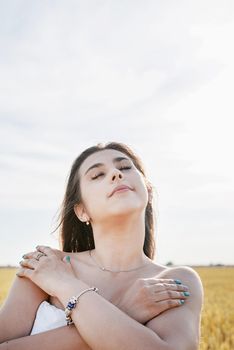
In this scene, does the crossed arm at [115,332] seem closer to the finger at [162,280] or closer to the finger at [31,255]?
the finger at [162,280]

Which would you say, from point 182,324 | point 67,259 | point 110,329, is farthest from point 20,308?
point 182,324

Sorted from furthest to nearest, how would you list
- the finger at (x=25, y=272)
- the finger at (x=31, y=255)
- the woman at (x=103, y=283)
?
1. the finger at (x=31, y=255)
2. the finger at (x=25, y=272)
3. the woman at (x=103, y=283)

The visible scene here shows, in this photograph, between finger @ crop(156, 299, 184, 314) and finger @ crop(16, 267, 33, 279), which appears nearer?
finger @ crop(156, 299, 184, 314)

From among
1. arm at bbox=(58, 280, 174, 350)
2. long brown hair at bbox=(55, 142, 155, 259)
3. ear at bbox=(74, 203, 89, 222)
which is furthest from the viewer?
long brown hair at bbox=(55, 142, 155, 259)

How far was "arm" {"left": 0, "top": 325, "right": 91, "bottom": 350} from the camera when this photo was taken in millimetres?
3348

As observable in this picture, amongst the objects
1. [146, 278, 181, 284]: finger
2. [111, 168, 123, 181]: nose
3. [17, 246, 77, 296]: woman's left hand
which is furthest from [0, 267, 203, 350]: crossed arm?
[111, 168, 123, 181]: nose

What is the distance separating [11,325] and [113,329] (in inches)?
31.6

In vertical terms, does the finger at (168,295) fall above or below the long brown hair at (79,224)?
below

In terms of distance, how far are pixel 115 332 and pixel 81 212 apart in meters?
1.38

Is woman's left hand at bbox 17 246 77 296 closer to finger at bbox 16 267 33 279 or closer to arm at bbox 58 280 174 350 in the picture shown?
finger at bbox 16 267 33 279

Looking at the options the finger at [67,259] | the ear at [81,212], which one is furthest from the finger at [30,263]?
the ear at [81,212]

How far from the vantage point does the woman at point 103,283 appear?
3.25m

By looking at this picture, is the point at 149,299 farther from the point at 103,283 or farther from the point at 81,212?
the point at 81,212

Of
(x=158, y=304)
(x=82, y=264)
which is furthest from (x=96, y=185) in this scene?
(x=158, y=304)
